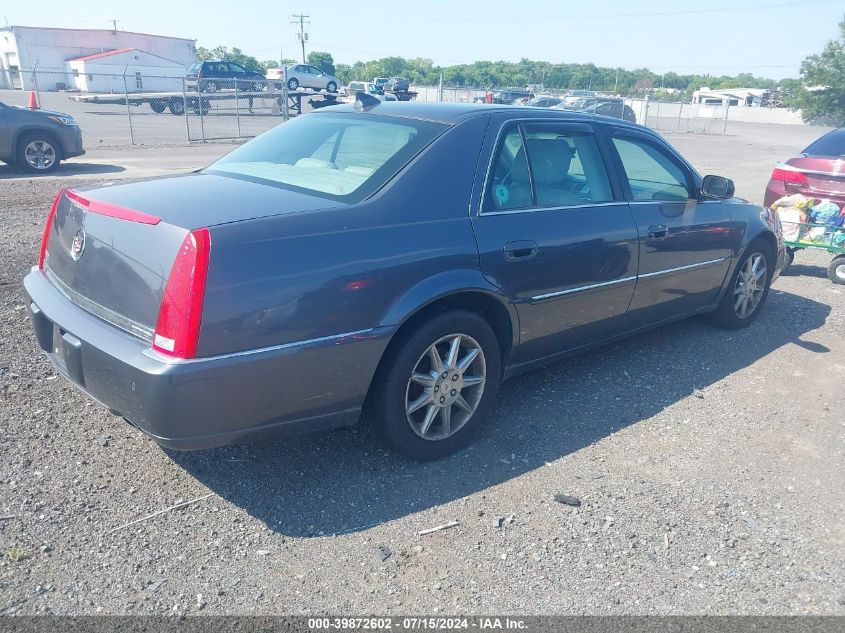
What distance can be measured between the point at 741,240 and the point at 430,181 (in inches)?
123

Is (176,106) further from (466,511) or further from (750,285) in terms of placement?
(466,511)

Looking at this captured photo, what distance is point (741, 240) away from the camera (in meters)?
5.46

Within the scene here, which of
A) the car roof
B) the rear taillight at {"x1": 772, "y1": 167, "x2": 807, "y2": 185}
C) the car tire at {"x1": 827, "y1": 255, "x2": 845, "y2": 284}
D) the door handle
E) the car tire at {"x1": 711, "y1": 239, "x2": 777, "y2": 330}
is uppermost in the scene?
the car roof

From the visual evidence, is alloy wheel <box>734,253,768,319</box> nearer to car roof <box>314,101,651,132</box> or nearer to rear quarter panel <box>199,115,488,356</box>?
car roof <box>314,101,651,132</box>

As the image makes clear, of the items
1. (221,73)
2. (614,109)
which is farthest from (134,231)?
(221,73)

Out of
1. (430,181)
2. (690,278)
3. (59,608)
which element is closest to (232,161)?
(430,181)

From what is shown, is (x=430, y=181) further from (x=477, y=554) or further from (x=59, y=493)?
(x=59, y=493)

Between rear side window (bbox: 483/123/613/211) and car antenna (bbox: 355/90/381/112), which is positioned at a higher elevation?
car antenna (bbox: 355/90/381/112)

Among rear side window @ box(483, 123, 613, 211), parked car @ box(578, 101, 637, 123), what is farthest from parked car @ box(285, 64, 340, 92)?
rear side window @ box(483, 123, 613, 211)

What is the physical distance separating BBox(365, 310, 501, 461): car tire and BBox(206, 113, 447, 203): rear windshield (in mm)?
752

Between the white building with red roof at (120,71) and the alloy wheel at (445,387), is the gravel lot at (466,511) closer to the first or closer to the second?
the alloy wheel at (445,387)

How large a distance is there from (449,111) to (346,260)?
1393 millimetres

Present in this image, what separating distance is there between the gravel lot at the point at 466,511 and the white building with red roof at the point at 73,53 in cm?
4967

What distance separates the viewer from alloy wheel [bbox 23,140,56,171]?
12156mm
